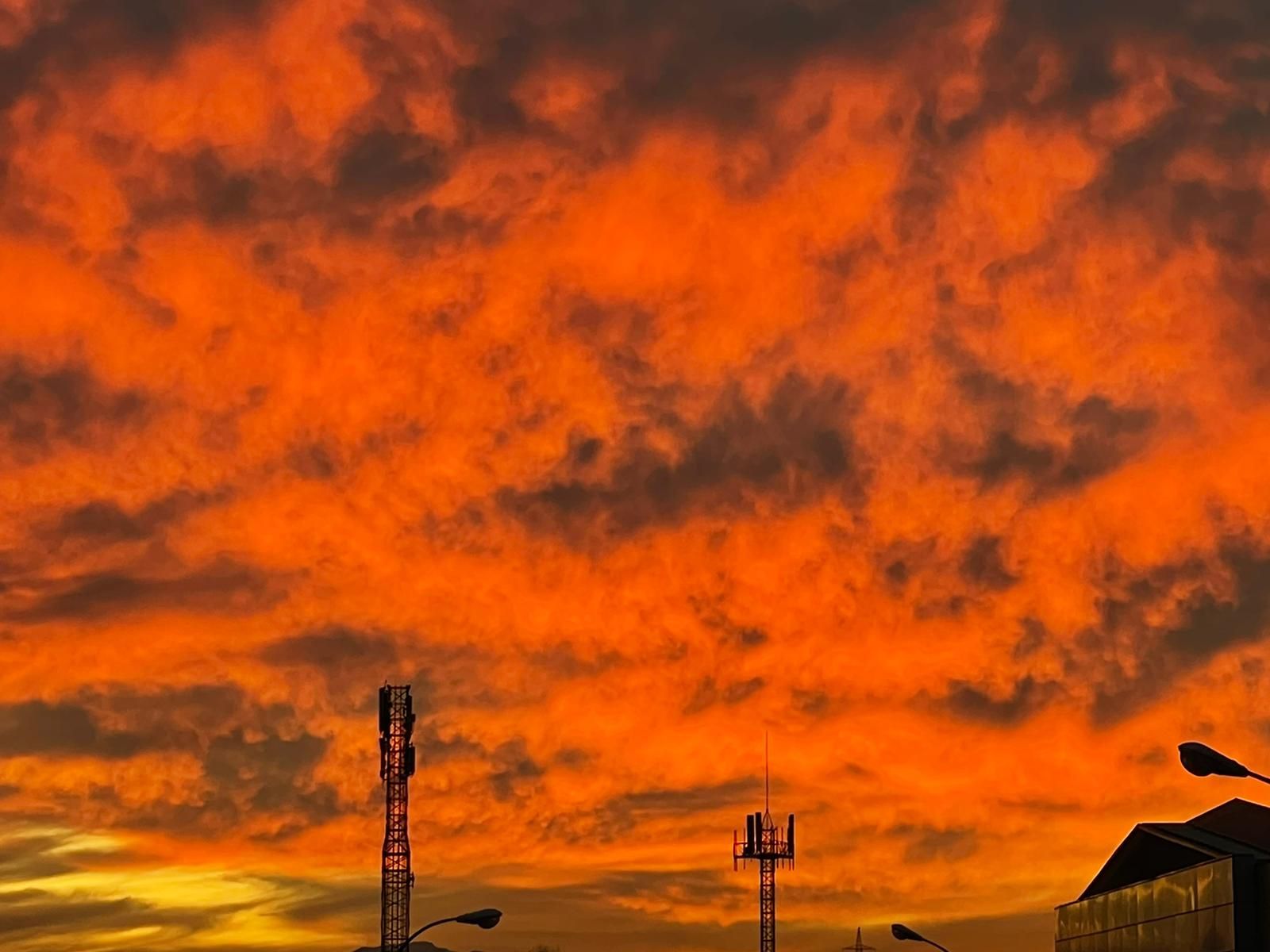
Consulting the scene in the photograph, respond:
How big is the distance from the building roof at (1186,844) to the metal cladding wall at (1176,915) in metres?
1.22

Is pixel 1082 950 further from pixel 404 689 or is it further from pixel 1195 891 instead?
pixel 404 689

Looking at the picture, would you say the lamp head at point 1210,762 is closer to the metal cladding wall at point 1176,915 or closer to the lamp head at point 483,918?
the lamp head at point 483,918

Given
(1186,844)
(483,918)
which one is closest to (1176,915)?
(1186,844)

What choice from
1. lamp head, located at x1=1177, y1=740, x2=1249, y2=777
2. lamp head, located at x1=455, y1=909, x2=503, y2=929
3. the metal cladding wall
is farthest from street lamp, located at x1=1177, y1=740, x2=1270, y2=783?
the metal cladding wall

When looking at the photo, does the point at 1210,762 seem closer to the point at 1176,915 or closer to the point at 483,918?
the point at 483,918

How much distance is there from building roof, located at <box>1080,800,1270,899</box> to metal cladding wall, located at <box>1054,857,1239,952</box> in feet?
3.99

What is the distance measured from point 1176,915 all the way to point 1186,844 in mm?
3572

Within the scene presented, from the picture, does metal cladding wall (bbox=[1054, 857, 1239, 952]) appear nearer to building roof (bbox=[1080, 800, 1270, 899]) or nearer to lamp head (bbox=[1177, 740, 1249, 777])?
building roof (bbox=[1080, 800, 1270, 899])

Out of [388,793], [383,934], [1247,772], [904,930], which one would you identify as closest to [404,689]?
[388,793]

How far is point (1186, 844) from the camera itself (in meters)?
79.8

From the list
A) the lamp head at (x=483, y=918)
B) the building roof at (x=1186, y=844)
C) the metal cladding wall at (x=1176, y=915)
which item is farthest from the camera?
the building roof at (x=1186, y=844)

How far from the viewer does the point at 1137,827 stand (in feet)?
296

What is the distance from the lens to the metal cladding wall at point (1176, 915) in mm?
70562

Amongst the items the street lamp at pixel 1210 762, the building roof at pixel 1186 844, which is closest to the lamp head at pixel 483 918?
the street lamp at pixel 1210 762
